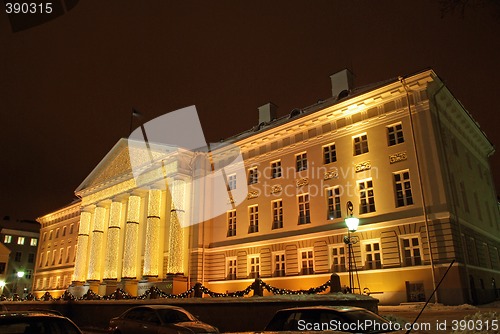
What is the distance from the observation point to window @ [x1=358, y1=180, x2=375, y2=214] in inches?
979

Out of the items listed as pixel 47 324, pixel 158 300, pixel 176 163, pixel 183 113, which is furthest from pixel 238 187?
pixel 47 324

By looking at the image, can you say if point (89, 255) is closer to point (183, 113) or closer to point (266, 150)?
point (183, 113)

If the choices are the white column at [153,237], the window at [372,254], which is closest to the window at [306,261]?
the window at [372,254]

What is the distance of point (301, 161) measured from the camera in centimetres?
2983

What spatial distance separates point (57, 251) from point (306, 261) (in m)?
44.2

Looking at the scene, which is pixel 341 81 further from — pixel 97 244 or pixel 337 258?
pixel 97 244

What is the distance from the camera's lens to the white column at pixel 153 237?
35.3m

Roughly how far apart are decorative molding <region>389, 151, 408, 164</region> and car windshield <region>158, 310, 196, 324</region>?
17.0 metres

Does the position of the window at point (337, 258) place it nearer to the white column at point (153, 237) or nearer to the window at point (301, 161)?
the window at point (301, 161)

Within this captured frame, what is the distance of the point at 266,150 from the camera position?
1277 inches

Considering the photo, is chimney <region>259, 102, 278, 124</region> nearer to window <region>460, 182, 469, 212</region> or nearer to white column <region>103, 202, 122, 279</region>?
window <region>460, 182, 469, 212</region>

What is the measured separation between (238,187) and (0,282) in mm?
50394

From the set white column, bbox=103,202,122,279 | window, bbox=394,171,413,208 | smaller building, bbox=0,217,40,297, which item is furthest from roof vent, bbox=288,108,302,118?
smaller building, bbox=0,217,40,297

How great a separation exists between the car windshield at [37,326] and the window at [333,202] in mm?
21486
